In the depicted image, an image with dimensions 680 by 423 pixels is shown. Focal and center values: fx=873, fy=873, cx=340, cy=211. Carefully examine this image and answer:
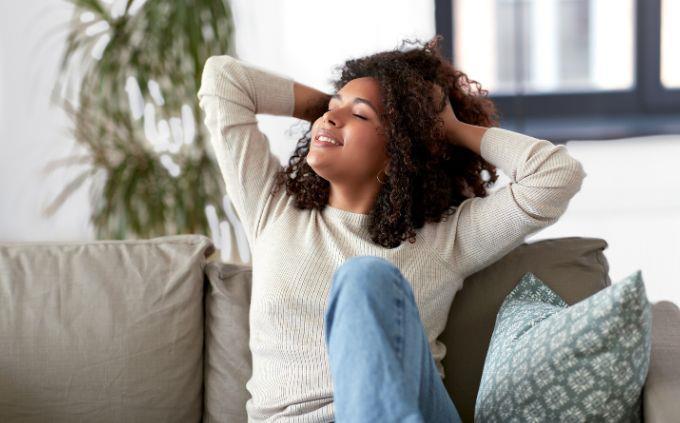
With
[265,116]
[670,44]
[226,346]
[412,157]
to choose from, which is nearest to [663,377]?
[412,157]

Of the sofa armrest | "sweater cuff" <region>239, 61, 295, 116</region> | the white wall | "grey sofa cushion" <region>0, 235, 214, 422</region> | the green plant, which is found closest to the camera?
the sofa armrest

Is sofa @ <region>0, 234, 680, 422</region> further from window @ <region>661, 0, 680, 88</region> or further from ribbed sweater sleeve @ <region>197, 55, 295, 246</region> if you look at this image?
window @ <region>661, 0, 680, 88</region>

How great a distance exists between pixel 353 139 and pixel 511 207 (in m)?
0.33

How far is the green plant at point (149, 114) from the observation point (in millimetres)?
2514

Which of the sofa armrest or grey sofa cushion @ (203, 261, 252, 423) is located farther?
grey sofa cushion @ (203, 261, 252, 423)

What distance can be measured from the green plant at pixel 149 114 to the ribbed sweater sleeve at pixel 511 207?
3.56 feet

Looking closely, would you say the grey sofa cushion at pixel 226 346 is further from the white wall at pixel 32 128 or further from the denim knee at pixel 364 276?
the white wall at pixel 32 128

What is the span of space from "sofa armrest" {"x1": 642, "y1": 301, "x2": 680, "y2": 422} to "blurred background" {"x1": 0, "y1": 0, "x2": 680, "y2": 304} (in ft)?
3.79

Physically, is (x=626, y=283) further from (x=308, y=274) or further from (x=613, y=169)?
(x=613, y=169)

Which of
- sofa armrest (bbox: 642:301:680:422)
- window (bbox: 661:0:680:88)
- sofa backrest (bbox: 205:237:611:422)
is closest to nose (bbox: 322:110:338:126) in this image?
sofa backrest (bbox: 205:237:611:422)

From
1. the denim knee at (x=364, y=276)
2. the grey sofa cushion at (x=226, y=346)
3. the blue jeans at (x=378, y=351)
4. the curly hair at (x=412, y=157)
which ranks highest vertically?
the curly hair at (x=412, y=157)

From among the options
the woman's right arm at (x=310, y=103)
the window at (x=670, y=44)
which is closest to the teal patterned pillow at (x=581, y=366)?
the woman's right arm at (x=310, y=103)

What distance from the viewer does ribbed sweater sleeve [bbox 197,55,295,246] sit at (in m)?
1.75

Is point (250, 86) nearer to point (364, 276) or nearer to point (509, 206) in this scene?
point (509, 206)
